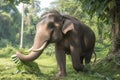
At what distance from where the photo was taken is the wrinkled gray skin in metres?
7.39

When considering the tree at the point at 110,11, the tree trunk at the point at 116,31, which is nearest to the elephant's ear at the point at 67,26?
the tree at the point at 110,11

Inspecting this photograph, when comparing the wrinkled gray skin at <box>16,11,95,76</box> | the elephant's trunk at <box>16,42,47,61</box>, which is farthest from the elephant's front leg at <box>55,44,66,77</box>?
the elephant's trunk at <box>16,42,47,61</box>

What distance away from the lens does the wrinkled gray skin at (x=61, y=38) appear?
7391 millimetres

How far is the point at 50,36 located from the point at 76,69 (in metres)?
1.10

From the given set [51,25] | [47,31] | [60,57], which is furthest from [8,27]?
[47,31]

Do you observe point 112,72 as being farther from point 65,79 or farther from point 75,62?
point 65,79

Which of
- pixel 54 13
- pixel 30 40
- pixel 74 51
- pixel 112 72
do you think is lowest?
pixel 30 40

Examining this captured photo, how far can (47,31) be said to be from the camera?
7469 millimetres

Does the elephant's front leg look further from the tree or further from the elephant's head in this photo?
the tree

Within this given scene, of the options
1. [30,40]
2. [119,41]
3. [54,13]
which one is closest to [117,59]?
[119,41]

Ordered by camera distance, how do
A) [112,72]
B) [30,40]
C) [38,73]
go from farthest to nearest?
[30,40] < [112,72] < [38,73]

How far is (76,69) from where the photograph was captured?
809 cm

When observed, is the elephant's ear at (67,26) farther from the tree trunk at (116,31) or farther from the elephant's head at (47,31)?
the tree trunk at (116,31)

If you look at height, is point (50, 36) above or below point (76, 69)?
above
